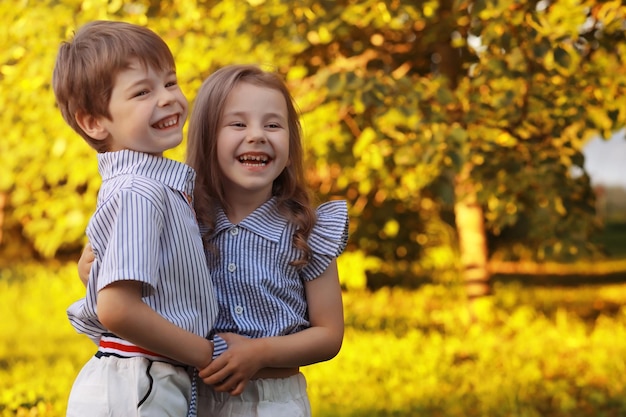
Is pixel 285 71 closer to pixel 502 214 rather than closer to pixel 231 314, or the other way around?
pixel 502 214

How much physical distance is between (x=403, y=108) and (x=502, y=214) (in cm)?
123

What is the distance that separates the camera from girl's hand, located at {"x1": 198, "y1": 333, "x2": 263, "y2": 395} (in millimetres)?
1813

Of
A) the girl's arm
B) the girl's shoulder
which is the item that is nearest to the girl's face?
the girl's shoulder

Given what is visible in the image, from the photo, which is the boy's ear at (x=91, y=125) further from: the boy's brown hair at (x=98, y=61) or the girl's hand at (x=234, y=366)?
the girl's hand at (x=234, y=366)

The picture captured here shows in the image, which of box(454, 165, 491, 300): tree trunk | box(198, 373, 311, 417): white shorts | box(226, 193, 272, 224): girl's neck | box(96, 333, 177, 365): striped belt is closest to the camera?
box(96, 333, 177, 365): striped belt

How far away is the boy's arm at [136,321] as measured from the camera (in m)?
1.68

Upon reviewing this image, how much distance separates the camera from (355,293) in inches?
405

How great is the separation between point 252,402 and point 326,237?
390 mm

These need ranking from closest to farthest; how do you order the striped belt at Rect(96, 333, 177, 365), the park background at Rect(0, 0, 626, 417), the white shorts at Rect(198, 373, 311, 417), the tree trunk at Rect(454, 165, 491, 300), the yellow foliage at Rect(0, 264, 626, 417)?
1. the striped belt at Rect(96, 333, 177, 365)
2. the white shorts at Rect(198, 373, 311, 417)
3. the park background at Rect(0, 0, 626, 417)
4. the yellow foliage at Rect(0, 264, 626, 417)
5. the tree trunk at Rect(454, 165, 491, 300)

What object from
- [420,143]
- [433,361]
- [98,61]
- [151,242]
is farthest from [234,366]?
[433,361]

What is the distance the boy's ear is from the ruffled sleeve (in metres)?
0.51

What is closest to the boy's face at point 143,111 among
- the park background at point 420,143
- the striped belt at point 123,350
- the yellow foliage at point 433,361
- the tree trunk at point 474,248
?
the striped belt at point 123,350

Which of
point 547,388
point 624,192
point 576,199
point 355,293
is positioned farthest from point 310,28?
point 624,192

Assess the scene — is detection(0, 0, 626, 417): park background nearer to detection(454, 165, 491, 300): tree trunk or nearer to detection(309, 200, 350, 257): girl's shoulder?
detection(454, 165, 491, 300): tree trunk
